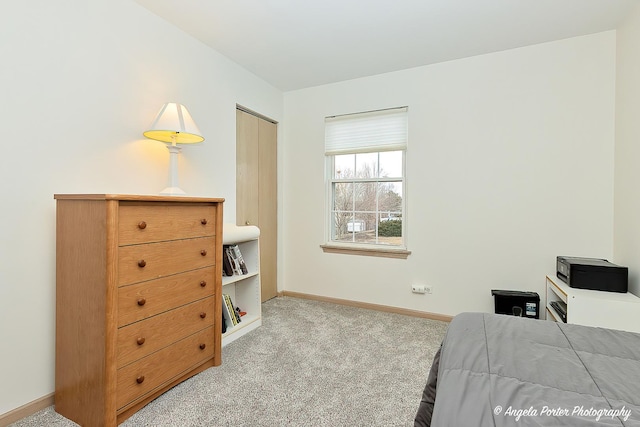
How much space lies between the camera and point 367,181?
3.56 meters

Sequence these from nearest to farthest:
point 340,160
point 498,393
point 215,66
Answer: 1. point 498,393
2. point 215,66
3. point 340,160

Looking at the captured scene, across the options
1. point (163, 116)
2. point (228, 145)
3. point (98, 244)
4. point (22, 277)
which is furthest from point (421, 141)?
point (22, 277)

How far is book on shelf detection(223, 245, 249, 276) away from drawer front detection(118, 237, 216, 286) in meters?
0.52

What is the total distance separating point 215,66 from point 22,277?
2185 mm

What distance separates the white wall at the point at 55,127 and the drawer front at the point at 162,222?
0.54 meters

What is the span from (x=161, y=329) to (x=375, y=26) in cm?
264

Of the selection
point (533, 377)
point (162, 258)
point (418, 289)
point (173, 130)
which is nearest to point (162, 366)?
point (162, 258)

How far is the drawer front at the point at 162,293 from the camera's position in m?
1.62

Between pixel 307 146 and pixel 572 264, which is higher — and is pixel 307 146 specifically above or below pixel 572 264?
above

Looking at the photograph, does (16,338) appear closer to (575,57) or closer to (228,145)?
(228,145)

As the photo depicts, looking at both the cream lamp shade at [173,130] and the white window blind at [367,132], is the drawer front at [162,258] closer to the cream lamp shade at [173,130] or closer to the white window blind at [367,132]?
the cream lamp shade at [173,130]

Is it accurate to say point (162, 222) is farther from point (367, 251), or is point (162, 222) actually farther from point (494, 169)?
point (494, 169)

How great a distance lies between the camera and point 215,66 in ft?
9.47

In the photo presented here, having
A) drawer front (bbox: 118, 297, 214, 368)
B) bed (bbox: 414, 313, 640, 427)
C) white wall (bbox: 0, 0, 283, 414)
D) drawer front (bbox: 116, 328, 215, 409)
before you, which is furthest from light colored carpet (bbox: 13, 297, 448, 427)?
bed (bbox: 414, 313, 640, 427)
